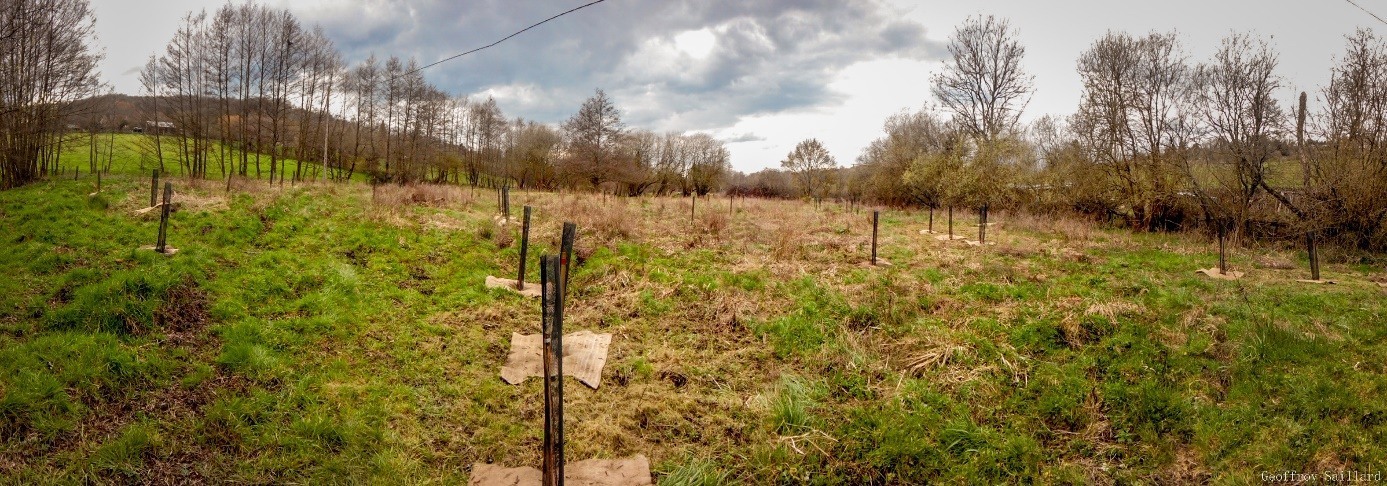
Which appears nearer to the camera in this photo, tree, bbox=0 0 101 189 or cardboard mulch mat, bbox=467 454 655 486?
cardboard mulch mat, bbox=467 454 655 486

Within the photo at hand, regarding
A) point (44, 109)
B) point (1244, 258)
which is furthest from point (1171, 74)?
point (44, 109)

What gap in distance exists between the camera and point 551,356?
3756 mm

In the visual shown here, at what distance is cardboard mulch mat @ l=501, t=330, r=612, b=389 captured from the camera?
580 centimetres

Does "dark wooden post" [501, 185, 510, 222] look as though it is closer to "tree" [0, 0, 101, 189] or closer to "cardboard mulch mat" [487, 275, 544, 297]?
"cardboard mulch mat" [487, 275, 544, 297]

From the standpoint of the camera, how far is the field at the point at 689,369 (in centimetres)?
423

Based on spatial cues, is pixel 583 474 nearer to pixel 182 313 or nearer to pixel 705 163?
pixel 182 313

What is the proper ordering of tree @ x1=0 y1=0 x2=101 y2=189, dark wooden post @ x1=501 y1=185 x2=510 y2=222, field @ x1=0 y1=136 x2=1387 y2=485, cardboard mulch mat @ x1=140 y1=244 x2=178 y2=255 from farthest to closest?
tree @ x1=0 y1=0 x2=101 y2=189 < dark wooden post @ x1=501 y1=185 x2=510 y2=222 < cardboard mulch mat @ x1=140 y1=244 x2=178 y2=255 < field @ x1=0 y1=136 x2=1387 y2=485

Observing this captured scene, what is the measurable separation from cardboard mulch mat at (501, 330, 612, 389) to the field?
19 cm

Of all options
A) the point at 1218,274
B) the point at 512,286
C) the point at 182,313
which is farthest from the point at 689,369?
the point at 1218,274

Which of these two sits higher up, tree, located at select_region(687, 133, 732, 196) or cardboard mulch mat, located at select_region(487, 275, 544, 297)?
tree, located at select_region(687, 133, 732, 196)

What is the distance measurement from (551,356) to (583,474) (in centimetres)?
113

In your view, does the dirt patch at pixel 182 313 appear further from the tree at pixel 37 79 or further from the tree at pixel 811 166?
the tree at pixel 811 166

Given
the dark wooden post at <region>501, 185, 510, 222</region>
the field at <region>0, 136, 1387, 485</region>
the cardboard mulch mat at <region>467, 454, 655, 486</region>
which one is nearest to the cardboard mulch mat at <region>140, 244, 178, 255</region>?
the field at <region>0, 136, 1387, 485</region>

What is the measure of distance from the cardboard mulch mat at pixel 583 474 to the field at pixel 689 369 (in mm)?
150
